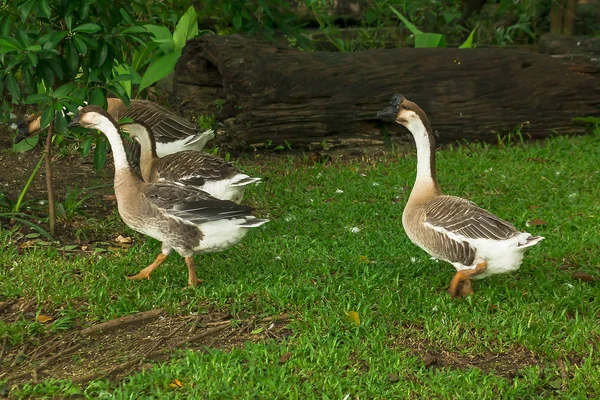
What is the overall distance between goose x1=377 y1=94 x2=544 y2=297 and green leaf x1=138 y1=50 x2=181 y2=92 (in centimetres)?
451

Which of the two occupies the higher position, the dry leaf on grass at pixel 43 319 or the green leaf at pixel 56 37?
the green leaf at pixel 56 37

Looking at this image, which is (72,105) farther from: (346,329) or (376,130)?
(376,130)

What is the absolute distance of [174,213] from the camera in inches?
215

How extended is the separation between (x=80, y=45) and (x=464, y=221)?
9.43 ft

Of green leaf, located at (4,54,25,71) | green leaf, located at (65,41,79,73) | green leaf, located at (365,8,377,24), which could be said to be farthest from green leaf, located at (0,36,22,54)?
green leaf, located at (365,8,377,24)

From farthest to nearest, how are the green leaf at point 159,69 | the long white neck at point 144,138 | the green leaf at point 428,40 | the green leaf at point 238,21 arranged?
the green leaf at point 428,40 → the green leaf at point 238,21 → the green leaf at point 159,69 → the long white neck at point 144,138

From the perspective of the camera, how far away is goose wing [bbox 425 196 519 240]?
17.0ft

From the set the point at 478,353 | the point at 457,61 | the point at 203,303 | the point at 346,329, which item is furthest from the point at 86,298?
the point at 457,61

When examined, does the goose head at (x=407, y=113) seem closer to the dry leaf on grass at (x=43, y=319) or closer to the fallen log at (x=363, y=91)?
the dry leaf on grass at (x=43, y=319)

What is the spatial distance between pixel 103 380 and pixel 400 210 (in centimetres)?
360

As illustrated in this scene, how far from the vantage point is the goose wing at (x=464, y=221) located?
5180 mm

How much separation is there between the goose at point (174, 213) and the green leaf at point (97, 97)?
0.28 metres

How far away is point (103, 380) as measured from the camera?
176 inches

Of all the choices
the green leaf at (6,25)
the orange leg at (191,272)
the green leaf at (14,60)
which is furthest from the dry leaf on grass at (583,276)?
the green leaf at (6,25)
